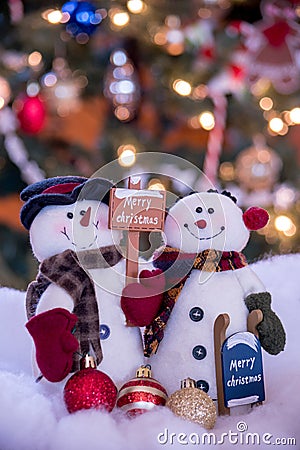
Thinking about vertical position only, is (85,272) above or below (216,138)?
below

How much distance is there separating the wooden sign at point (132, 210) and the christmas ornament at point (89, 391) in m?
0.15

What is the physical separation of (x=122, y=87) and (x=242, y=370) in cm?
100

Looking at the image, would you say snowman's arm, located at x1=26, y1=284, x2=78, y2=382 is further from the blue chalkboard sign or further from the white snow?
the blue chalkboard sign

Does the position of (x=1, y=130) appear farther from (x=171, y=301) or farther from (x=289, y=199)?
(x=171, y=301)

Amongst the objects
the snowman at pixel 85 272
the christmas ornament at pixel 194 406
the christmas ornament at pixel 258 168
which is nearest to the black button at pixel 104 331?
the snowman at pixel 85 272

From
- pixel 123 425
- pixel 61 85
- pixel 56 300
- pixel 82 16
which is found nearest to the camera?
pixel 123 425

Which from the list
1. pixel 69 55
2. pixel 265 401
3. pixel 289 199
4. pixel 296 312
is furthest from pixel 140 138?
pixel 265 401

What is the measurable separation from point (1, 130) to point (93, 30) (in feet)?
1.09

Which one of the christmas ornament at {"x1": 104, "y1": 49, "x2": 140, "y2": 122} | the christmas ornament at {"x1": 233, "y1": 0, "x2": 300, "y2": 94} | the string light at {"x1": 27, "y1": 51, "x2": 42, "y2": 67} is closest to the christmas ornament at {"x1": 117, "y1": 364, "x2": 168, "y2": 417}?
the christmas ornament at {"x1": 104, "y1": 49, "x2": 140, "y2": 122}

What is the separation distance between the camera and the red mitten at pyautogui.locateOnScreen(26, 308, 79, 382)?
0.59m

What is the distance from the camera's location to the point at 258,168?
5.48ft

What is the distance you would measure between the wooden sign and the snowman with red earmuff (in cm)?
4

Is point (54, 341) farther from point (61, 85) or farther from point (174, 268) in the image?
point (61, 85)

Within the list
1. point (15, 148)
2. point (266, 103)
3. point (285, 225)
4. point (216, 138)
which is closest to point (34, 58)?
point (15, 148)
